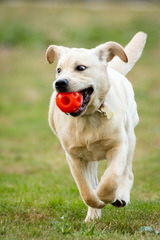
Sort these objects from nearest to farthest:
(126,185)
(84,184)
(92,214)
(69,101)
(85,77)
Answer: (69,101), (85,77), (84,184), (92,214), (126,185)

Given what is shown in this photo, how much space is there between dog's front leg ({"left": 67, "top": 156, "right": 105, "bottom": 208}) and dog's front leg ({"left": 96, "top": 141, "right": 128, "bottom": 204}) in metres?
0.20

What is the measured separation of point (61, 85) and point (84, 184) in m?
1.17

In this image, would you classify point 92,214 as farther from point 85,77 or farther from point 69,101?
point 85,77

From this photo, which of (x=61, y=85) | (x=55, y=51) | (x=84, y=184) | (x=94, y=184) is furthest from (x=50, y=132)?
(x=61, y=85)

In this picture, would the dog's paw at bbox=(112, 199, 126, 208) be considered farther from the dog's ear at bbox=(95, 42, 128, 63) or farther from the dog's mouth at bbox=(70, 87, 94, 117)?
the dog's ear at bbox=(95, 42, 128, 63)

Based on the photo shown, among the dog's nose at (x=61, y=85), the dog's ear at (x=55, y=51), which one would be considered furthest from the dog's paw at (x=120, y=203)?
the dog's ear at (x=55, y=51)

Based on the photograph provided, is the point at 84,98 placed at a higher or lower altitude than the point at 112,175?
higher

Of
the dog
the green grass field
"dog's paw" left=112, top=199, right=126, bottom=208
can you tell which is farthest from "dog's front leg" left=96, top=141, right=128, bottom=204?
the green grass field

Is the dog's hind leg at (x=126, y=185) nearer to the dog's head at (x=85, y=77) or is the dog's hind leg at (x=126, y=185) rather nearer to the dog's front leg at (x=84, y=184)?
the dog's front leg at (x=84, y=184)

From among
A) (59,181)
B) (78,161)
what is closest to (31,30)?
(59,181)

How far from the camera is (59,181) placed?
7184 millimetres

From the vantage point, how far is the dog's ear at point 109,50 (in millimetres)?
4711

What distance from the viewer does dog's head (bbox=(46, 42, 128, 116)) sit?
4.23 meters

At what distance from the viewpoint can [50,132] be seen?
37.0ft
